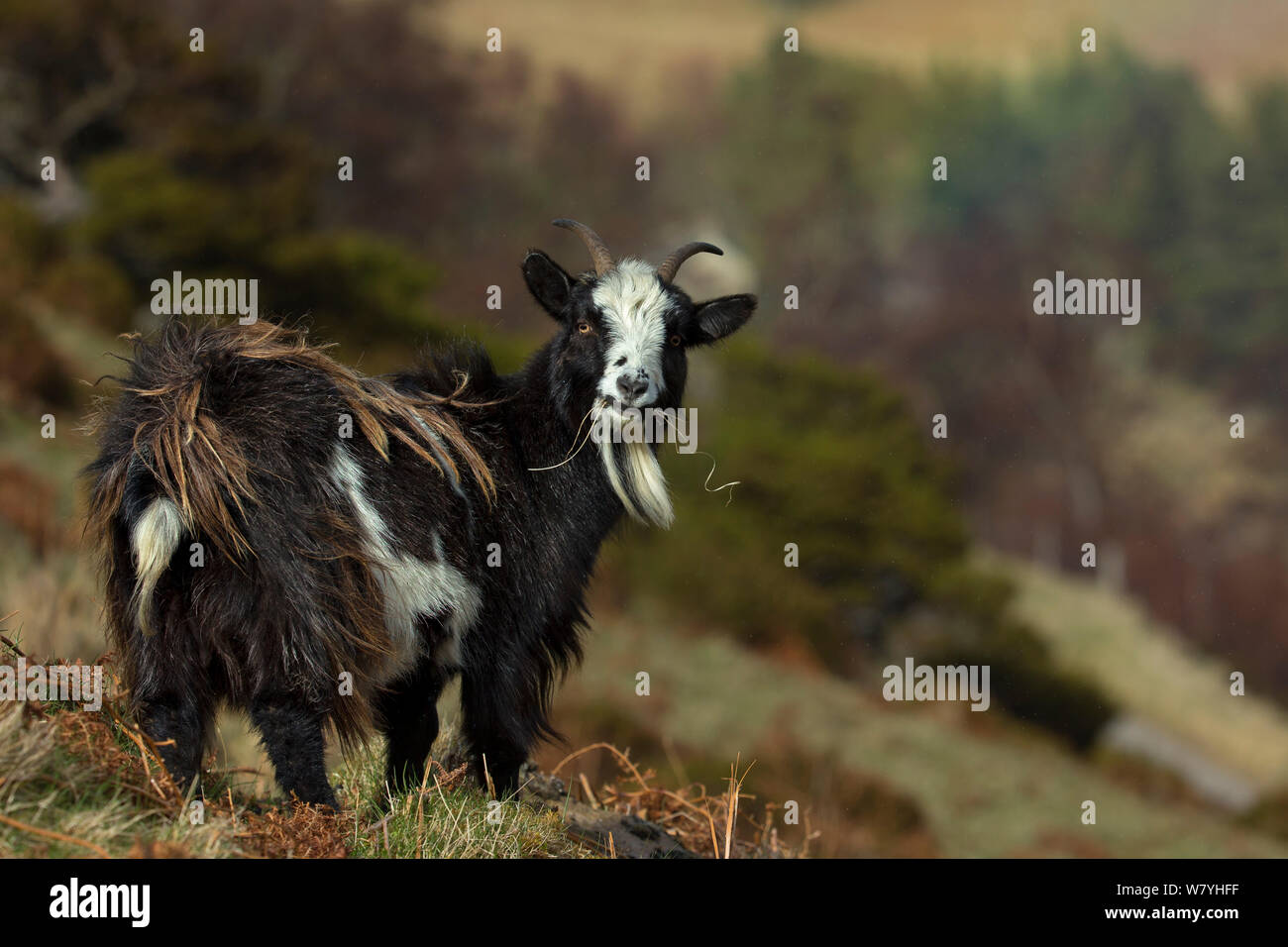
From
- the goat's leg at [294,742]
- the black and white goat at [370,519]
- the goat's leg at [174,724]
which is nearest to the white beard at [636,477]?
the black and white goat at [370,519]

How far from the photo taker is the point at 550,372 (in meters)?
7.92

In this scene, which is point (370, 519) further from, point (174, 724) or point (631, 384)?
point (631, 384)

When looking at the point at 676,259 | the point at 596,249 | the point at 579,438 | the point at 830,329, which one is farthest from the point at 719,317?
the point at 830,329

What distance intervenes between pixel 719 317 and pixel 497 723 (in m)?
2.93

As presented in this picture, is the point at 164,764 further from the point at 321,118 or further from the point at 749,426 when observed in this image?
the point at 321,118

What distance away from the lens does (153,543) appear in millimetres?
6078

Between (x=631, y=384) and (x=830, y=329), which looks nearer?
(x=631, y=384)

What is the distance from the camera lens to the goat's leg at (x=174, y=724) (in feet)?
20.2

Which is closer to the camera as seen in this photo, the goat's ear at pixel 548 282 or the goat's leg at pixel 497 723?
the goat's leg at pixel 497 723

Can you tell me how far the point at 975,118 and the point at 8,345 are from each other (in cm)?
6566

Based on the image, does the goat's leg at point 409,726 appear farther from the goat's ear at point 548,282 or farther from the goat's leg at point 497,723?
the goat's ear at point 548,282

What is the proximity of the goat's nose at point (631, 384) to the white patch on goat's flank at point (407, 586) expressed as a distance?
137cm

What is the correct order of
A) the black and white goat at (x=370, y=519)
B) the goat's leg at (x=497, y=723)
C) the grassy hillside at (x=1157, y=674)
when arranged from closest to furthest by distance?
1. the black and white goat at (x=370, y=519)
2. the goat's leg at (x=497, y=723)
3. the grassy hillside at (x=1157, y=674)
